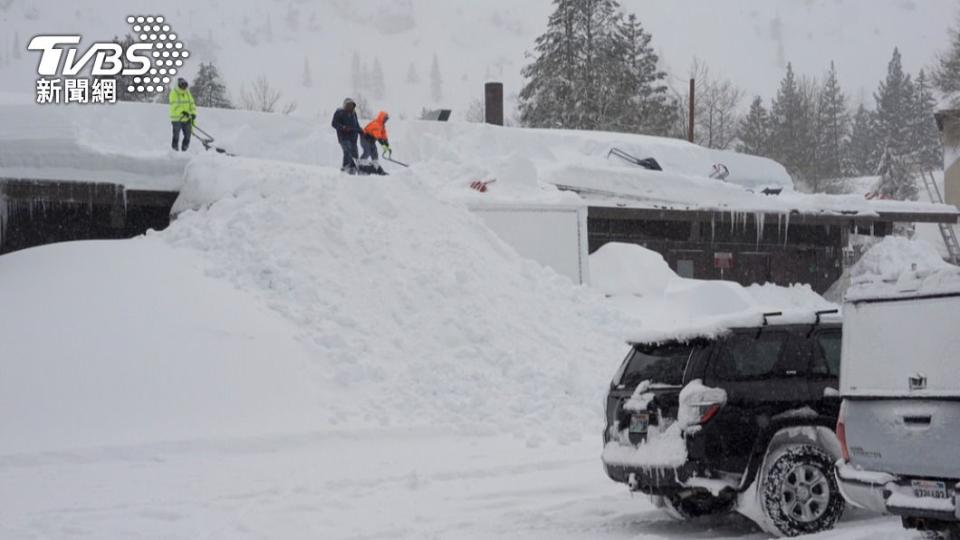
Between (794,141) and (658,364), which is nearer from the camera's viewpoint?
(658,364)

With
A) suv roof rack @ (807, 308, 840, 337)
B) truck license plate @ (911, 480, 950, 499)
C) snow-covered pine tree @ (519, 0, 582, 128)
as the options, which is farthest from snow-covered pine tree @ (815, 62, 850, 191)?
truck license plate @ (911, 480, 950, 499)

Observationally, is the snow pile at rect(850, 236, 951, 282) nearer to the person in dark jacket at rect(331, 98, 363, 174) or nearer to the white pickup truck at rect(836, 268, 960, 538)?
the person in dark jacket at rect(331, 98, 363, 174)

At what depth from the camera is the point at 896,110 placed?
323ft

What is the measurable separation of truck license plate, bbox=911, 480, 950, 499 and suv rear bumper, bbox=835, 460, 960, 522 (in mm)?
23

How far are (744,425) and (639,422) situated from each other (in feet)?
2.83

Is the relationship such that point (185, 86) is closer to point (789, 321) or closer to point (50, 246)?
point (50, 246)

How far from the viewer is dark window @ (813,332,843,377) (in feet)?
30.3

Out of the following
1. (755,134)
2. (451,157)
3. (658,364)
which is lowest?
(658,364)

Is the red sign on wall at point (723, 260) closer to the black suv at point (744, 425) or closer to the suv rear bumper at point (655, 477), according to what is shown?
the black suv at point (744, 425)

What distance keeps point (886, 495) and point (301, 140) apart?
2176cm

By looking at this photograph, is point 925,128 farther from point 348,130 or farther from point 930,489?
point 930,489

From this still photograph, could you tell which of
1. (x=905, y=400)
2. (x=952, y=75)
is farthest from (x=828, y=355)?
(x=952, y=75)

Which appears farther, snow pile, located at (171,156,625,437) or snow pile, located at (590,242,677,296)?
snow pile, located at (590,242,677,296)

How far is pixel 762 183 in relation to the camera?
3425 cm
